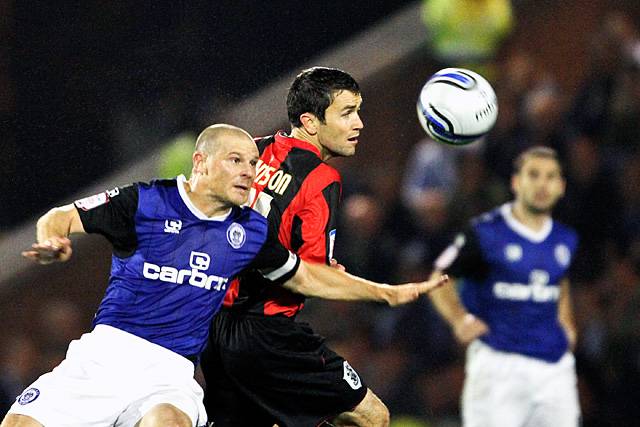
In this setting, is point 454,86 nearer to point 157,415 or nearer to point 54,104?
point 157,415

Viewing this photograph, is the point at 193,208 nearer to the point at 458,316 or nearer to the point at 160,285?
the point at 160,285

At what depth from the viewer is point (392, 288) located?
4586mm

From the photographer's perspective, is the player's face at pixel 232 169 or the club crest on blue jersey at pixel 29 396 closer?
the club crest on blue jersey at pixel 29 396

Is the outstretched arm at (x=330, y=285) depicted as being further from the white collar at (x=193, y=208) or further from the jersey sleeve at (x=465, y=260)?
the jersey sleeve at (x=465, y=260)

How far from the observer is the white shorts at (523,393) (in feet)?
22.2

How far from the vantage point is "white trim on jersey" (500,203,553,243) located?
699 cm

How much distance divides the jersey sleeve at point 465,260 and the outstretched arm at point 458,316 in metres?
0.10

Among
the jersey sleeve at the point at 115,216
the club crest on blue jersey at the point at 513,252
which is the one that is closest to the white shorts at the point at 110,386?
the jersey sleeve at the point at 115,216

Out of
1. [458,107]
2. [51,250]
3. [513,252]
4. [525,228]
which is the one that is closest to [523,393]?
[513,252]

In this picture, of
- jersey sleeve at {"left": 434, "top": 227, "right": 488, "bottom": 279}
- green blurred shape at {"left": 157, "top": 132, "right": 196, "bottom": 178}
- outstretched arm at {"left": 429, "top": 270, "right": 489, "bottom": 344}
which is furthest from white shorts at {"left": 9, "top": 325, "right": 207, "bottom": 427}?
green blurred shape at {"left": 157, "top": 132, "right": 196, "bottom": 178}

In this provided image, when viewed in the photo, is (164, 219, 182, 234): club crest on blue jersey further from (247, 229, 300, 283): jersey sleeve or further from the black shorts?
the black shorts

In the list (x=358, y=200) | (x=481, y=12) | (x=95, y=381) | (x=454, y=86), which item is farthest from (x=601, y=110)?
(x=95, y=381)

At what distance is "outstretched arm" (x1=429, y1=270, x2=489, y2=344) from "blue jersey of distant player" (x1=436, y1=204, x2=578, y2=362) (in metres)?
0.12

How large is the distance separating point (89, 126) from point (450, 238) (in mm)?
3094
